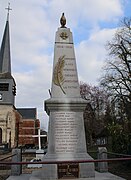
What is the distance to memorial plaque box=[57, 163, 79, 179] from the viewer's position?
7961 mm

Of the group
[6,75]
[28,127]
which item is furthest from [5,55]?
[28,127]

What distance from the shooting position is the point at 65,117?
869cm

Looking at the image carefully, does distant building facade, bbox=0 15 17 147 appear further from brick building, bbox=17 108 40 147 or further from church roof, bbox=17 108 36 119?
church roof, bbox=17 108 36 119

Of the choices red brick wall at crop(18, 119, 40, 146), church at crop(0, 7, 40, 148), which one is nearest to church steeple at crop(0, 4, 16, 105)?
church at crop(0, 7, 40, 148)

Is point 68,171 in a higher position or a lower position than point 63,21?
lower

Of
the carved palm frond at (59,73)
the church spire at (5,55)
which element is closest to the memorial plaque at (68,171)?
the carved palm frond at (59,73)

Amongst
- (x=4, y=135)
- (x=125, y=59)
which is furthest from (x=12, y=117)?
(x=125, y=59)

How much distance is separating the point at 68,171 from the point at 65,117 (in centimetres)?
169

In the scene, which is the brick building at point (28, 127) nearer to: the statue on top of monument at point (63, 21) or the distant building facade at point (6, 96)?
the distant building facade at point (6, 96)

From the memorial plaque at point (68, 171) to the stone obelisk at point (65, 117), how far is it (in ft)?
0.10

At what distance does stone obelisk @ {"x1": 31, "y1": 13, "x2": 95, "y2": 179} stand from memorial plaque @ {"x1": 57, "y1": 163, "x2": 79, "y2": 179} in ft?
0.10

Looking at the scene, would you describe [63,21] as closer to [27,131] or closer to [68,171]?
[68,171]

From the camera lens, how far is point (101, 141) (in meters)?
52.8

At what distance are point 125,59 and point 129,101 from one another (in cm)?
448
